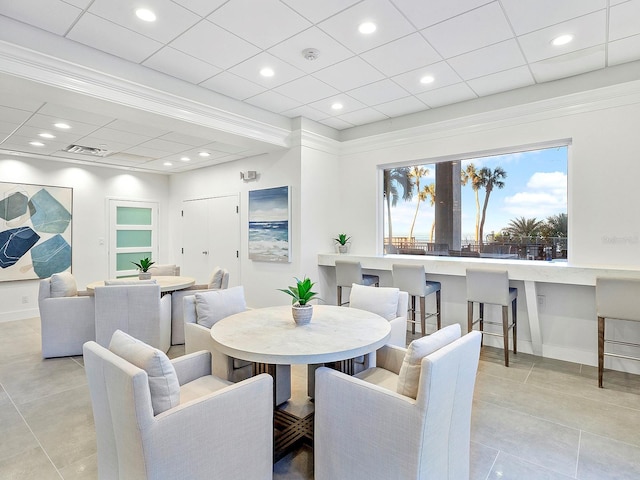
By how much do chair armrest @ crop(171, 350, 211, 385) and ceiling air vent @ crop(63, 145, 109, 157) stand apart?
186 inches

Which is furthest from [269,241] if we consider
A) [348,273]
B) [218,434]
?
[218,434]

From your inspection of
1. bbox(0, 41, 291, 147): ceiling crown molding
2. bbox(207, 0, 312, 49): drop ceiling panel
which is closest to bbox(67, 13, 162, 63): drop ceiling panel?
bbox(0, 41, 291, 147): ceiling crown molding

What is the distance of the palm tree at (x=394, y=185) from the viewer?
16.9 ft

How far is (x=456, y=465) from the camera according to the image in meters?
1.71

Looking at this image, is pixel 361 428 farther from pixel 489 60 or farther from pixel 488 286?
pixel 489 60

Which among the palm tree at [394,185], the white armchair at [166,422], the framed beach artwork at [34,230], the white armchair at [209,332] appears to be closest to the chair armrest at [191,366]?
the white armchair at [209,332]

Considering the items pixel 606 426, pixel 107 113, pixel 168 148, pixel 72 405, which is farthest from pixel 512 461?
pixel 168 148

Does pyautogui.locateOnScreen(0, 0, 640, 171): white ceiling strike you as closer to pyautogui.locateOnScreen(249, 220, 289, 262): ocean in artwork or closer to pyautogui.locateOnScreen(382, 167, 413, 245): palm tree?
pyautogui.locateOnScreen(382, 167, 413, 245): palm tree

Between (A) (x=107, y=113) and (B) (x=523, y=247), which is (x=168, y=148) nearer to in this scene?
(A) (x=107, y=113)

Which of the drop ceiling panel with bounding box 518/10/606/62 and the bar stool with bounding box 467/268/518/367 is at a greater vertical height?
the drop ceiling panel with bounding box 518/10/606/62

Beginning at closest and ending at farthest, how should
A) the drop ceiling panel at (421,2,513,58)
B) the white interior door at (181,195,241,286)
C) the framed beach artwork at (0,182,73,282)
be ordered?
1. the drop ceiling panel at (421,2,513,58)
2. the framed beach artwork at (0,182,73,282)
3. the white interior door at (181,195,241,286)

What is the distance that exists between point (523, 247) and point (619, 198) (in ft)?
3.33

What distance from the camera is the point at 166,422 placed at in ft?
4.70

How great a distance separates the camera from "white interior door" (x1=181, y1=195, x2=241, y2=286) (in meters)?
Result: 6.06
